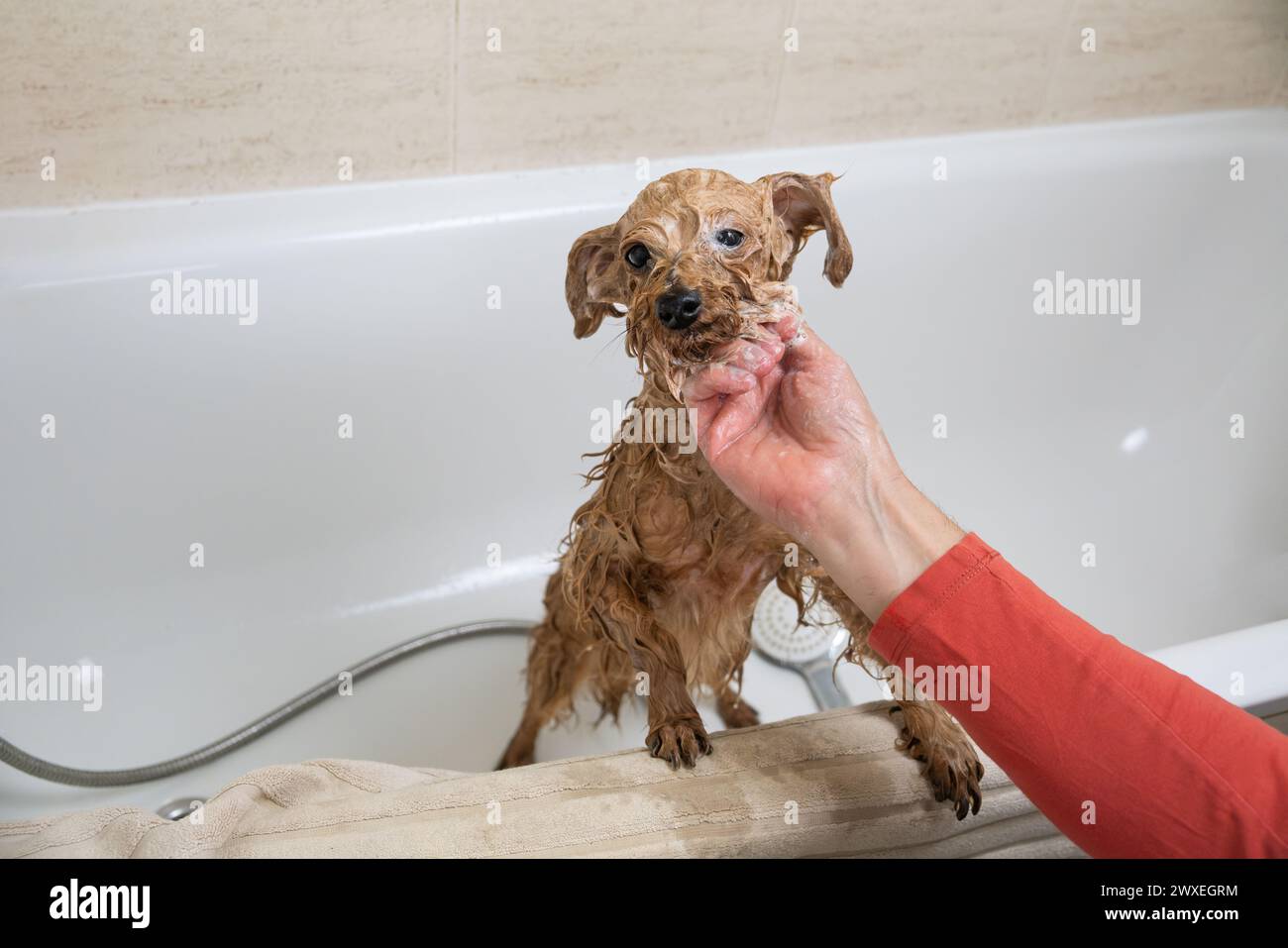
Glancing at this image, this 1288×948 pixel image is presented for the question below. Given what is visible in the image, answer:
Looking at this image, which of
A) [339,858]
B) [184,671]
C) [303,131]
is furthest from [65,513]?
[339,858]

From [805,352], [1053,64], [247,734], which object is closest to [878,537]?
[805,352]

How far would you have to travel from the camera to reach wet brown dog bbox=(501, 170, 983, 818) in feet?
2.92

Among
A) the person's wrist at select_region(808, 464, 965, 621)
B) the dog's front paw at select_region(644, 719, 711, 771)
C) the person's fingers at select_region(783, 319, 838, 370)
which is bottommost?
the dog's front paw at select_region(644, 719, 711, 771)

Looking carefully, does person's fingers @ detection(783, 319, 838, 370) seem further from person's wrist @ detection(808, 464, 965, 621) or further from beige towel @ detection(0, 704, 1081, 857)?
beige towel @ detection(0, 704, 1081, 857)

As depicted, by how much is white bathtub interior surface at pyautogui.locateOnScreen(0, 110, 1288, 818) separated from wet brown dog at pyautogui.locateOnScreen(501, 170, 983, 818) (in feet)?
1.90

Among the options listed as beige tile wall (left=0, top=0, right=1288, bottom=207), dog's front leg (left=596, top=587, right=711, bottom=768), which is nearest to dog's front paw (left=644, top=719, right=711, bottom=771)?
dog's front leg (left=596, top=587, right=711, bottom=768)

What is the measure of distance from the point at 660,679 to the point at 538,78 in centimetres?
100

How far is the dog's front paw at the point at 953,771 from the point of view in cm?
102

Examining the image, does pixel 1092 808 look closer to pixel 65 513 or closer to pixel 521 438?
pixel 521 438

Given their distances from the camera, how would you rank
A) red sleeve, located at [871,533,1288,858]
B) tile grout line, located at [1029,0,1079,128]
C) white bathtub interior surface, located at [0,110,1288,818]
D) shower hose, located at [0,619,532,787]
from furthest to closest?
tile grout line, located at [1029,0,1079,128] → white bathtub interior surface, located at [0,110,1288,818] → shower hose, located at [0,619,532,787] → red sleeve, located at [871,533,1288,858]

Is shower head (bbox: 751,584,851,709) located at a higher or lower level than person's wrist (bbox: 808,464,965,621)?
lower

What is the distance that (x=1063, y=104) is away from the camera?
74.6 inches

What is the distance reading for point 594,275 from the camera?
3.42 ft

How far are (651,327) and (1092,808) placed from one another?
560mm
